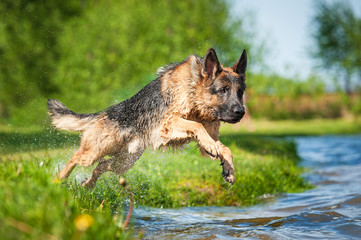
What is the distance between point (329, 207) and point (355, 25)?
24.3 metres

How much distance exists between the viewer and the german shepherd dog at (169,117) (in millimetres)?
5465

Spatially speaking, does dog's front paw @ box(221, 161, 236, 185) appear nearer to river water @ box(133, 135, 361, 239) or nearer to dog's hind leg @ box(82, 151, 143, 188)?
river water @ box(133, 135, 361, 239)

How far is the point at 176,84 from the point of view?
5.86 m

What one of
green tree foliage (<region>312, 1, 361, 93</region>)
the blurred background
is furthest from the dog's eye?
green tree foliage (<region>312, 1, 361, 93</region>)

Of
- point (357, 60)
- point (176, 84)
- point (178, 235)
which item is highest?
point (357, 60)

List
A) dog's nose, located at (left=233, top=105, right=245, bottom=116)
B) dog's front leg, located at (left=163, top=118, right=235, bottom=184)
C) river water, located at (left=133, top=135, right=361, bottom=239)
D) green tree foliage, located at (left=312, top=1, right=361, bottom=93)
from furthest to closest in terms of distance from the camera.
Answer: green tree foliage, located at (left=312, top=1, right=361, bottom=93) < dog's nose, located at (left=233, top=105, right=245, bottom=116) < dog's front leg, located at (left=163, top=118, right=235, bottom=184) < river water, located at (left=133, top=135, right=361, bottom=239)

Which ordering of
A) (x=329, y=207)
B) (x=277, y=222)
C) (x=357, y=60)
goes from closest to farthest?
1. (x=277, y=222)
2. (x=329, y=207)
3. (x=357, y=60)

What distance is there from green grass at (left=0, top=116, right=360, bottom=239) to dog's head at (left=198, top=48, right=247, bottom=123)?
2.16 feet

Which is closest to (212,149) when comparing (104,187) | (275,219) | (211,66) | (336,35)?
(211,66)

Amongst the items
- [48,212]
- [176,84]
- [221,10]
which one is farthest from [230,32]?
[48,212]

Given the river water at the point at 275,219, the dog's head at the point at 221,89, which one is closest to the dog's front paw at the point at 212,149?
the dog's head at the point at 221,89

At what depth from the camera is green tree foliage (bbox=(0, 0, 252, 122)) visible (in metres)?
16.4

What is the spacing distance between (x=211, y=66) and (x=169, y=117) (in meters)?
0.90

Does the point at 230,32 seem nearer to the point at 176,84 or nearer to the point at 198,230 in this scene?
the point at 176,84
